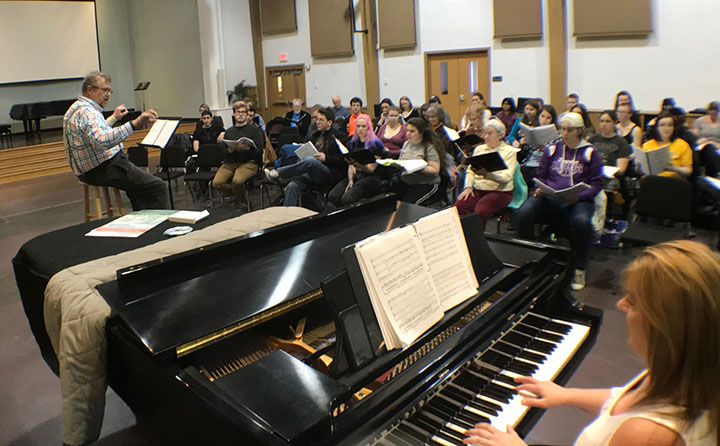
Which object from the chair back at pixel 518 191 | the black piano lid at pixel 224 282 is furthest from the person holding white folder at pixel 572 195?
the black piano lid at pixel 224 282

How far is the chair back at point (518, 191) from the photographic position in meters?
5.11

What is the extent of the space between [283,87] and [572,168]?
1146 cm

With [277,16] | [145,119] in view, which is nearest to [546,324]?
[145,119]

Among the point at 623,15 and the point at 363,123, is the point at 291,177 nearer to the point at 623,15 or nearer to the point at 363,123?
the point at 363,123

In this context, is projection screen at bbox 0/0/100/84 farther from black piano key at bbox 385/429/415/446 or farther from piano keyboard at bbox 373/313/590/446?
black piano key at bbox 385/429/415/446

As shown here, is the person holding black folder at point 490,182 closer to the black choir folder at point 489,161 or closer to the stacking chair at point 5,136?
the black choir folder at point 489,161

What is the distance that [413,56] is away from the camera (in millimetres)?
12180

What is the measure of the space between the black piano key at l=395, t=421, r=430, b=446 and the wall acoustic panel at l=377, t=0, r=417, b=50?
1125 cm

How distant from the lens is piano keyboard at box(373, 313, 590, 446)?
5.29 feet

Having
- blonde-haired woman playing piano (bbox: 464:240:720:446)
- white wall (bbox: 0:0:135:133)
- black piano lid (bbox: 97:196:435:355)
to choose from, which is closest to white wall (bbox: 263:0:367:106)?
white wall (bbox: 0:0:135:133)

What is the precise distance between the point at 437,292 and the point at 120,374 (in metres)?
1.19

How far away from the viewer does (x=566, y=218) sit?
4.69m

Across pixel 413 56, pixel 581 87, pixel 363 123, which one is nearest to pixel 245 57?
pixel 413 56

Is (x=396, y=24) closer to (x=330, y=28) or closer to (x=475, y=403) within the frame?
(x=330, y=28)
